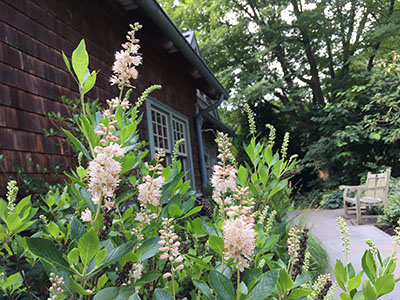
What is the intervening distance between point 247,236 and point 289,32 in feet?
44.0

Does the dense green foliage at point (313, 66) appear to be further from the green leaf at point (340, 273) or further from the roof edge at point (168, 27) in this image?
the green leaf at point (340, 273)

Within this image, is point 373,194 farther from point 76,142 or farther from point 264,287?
point 76,142

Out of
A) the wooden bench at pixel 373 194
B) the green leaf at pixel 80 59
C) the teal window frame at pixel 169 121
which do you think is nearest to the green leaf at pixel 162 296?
the green leaf at pixel 80 59

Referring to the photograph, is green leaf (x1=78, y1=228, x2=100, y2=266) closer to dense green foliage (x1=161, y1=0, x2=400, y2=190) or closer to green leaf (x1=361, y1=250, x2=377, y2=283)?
green leaf (x1=361, y1=250, x2=377, y2=283)

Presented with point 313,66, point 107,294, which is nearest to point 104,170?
point 107,294

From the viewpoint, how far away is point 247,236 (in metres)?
0.69

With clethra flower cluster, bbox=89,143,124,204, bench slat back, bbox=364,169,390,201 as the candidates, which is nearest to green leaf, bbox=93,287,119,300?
clethra flower cluster, bbox=89,143,124,204

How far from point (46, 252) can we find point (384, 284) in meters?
0.77

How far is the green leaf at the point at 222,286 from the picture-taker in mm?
701

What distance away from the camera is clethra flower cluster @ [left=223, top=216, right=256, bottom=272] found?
0.69 meters

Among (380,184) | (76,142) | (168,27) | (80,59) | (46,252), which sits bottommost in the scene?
(380,184)

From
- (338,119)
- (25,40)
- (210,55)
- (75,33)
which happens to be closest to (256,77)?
(210,55)

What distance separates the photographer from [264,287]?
719 millimetres

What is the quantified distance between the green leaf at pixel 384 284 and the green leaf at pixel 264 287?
253 millimetres
